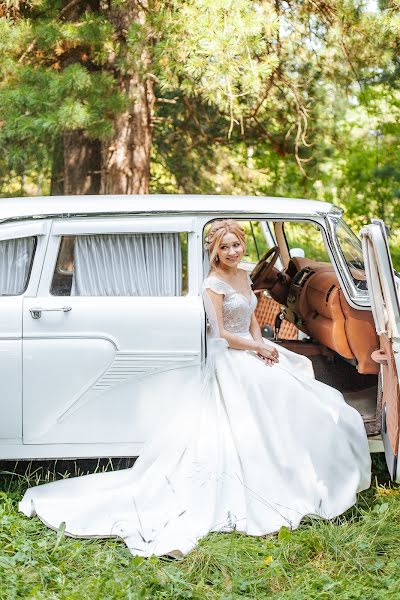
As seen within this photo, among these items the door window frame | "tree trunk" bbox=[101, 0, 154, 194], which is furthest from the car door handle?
"tree trunk" bbox=[101, 0, 154, 194]

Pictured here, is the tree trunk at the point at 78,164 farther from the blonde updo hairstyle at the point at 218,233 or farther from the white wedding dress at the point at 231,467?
the white wedding dress at the point at 231,467

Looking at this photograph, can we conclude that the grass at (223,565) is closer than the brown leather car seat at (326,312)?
Yes

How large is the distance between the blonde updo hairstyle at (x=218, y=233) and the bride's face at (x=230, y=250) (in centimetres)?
Answer: 2

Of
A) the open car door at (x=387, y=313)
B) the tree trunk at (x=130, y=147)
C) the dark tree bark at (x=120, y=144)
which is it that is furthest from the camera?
the tree trunk at (x=130, y=147)

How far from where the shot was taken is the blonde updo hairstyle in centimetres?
543

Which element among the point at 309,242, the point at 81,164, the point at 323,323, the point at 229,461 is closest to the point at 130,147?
the point at 81,164

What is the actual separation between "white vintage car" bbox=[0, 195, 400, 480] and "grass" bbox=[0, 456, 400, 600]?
55cm

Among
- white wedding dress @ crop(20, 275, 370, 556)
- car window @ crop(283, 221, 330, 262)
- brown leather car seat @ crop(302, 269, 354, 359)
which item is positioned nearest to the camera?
white wedding dress @ crop(20, 275, 370, 556)

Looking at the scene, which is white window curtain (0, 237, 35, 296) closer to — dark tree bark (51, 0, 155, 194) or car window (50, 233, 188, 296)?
car window (50, 233, 188, 296)

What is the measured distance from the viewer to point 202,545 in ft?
15.2

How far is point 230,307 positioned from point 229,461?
3.15 ft

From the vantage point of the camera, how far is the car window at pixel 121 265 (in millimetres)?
5398

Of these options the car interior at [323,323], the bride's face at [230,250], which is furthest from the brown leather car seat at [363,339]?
the bride's face at [230,250]

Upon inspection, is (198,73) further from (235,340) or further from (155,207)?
(235,340)
